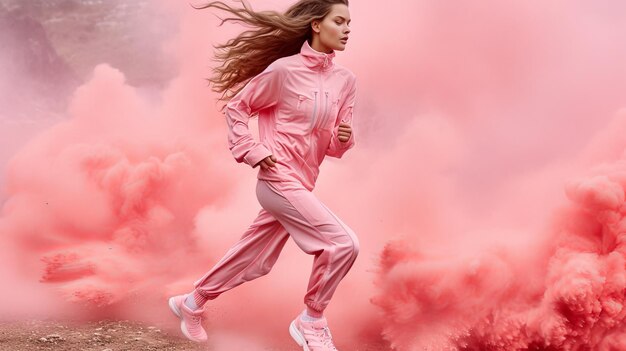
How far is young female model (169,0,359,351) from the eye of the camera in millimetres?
8820

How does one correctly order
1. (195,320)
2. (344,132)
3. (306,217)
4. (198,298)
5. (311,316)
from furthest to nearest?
(195,320) → (198,298) → (311,316) → (344,132) → (306,217)

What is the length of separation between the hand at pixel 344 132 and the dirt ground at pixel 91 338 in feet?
8.73

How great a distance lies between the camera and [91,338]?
10477 mm

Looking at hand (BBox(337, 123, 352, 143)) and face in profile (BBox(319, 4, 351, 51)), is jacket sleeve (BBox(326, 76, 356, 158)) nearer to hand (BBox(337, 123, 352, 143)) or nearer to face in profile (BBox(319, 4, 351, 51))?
hand (BBox(337, 123, 352, 143))

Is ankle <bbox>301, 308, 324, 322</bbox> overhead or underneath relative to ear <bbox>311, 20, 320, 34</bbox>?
underneath

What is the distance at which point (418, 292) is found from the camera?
10680mm

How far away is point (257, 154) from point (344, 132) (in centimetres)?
89

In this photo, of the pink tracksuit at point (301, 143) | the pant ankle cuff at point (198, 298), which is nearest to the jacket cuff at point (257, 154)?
the pink tracksuit at point (301, 143)

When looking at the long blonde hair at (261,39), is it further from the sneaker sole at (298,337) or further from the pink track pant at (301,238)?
the sneaker sole at (298,337)

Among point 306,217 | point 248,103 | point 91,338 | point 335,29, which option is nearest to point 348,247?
point 306,217

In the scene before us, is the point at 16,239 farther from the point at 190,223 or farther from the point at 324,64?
the point at 324,64

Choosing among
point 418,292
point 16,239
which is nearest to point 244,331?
point 418,292

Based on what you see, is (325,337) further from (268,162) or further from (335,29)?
(335,29)

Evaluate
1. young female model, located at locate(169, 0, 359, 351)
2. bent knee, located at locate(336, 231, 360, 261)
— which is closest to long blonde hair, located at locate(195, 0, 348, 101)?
young female model, located at locate(169, 0, 359, 351)
